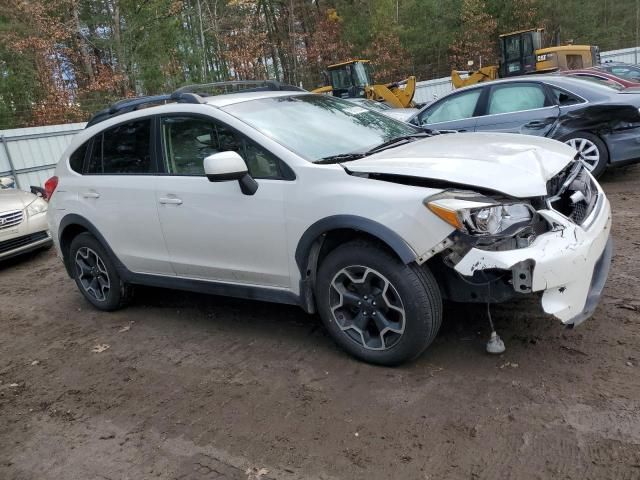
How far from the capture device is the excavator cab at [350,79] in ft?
72.3

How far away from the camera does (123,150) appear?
487 cm

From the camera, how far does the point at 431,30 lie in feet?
119

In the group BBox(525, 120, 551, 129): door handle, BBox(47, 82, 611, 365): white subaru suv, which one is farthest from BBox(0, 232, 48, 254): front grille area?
BBox(525, 120, 551, 129): door handle

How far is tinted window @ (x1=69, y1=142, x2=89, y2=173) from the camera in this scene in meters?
5.25

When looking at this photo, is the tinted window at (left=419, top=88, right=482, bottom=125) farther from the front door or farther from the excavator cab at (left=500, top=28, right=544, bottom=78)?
the excavator cab at (left=500, top=28, right=544, bottom=78)

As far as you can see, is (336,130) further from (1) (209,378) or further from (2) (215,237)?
(1) (209,378)

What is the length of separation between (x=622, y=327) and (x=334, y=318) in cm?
187

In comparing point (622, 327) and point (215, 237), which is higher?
point (215, 237)

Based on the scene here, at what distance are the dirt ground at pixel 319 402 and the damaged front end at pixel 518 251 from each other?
0.47 metres

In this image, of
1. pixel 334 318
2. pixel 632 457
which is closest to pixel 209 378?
pixel 334 318

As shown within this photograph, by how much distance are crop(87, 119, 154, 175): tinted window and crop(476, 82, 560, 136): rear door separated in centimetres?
535

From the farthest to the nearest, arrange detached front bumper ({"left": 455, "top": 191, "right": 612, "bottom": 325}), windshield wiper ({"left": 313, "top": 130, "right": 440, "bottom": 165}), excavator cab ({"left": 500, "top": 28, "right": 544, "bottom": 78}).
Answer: excavator cab ({"left": 500, "top": 28, "right": 544, "bottom": 78}) → windshield wiper ({"left": 313, "top": 130, "right": 440, "bottom": 165}) → detached front bumper ({"left": 455, "top": 191, "right": 612, "bottom": 325})

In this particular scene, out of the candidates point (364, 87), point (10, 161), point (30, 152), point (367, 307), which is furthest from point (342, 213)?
point (364, 87)

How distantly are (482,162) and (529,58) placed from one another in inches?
772
